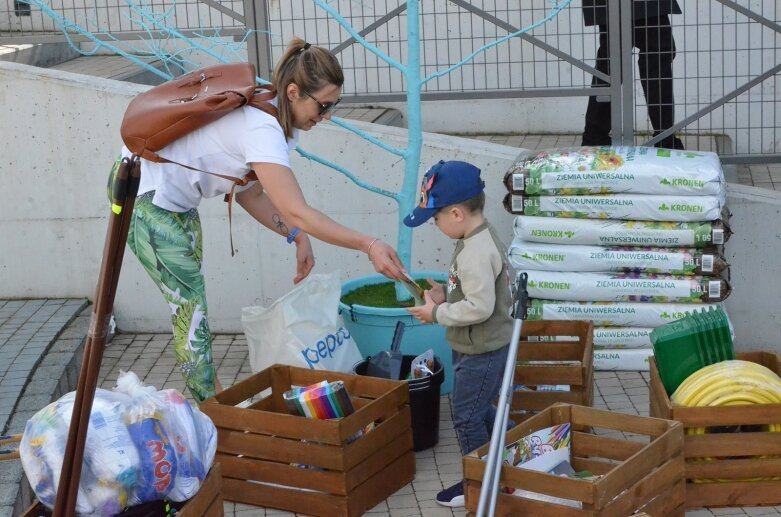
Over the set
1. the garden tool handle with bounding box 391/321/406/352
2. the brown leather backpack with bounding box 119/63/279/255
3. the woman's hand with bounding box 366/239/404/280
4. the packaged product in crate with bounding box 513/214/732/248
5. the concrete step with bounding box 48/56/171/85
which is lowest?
the garden tool handle with bounding box 391/321/406/352

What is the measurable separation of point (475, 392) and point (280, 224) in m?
1.23

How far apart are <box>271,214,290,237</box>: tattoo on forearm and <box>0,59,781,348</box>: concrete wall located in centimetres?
135

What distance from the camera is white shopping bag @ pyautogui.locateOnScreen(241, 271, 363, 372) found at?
5.41 m

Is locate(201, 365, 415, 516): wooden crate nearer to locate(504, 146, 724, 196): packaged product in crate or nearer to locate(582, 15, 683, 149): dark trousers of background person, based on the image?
locate(504, 146, 724, 196): packaged product in crate

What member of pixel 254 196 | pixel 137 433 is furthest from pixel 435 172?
pixel 137 433

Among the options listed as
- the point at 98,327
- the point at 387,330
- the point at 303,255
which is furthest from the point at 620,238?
the point at 98,327

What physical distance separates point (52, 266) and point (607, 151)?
131 inches

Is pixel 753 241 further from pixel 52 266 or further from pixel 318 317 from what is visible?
pixel 52 266

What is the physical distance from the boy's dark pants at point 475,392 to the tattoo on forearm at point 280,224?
101 cm

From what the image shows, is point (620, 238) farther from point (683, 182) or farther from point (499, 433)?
point (499, 433)

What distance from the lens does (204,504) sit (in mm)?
3570

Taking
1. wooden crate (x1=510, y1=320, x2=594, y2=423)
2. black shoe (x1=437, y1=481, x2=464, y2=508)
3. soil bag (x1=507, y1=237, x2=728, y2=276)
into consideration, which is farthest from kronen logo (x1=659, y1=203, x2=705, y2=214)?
black shoe (x1=437, y1=481, x2=464, y2=508)

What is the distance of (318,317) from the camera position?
18.0 feet

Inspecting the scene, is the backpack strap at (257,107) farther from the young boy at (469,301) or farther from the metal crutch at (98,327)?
the metal crutch at (98,327)
